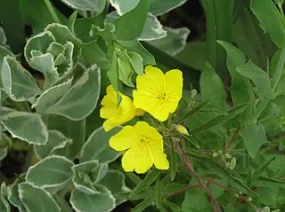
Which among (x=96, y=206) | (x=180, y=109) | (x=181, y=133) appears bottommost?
(x=96, y=206)

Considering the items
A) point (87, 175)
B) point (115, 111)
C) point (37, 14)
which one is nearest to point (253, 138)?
point (115, 111)

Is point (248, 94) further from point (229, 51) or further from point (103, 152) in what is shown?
point (103, 152)

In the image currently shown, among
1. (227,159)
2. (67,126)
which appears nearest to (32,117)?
(67,126)

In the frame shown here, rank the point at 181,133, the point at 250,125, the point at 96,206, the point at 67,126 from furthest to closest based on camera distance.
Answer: the point at 67,126
the point at 96,206
the point at 250,125
the point at 181,133

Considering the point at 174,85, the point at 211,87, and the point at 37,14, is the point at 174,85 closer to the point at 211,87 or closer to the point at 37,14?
the point at 211,87

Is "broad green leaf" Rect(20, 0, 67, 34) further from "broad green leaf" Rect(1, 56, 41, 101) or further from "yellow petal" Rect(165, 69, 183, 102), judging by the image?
"yellow petal" Rect(165, 69, 183, 102)

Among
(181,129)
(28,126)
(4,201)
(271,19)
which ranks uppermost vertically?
(271,19)
